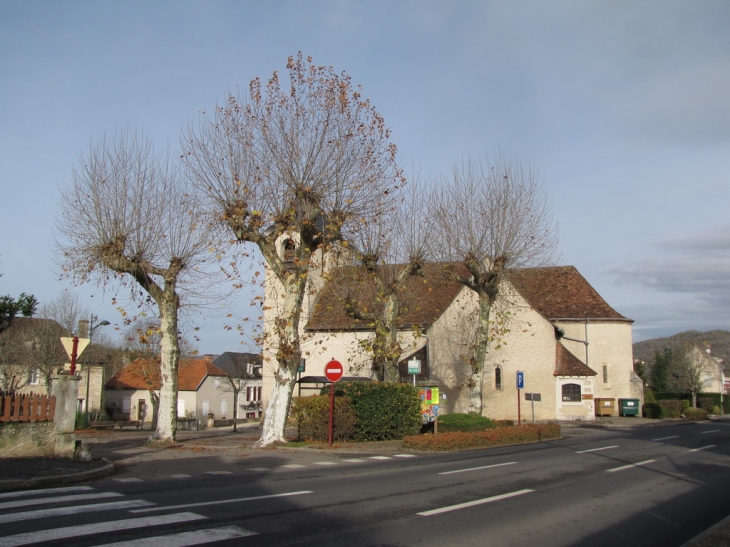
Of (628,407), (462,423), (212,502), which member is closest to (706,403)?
(628,407)

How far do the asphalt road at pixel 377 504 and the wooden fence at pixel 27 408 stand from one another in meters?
2.33

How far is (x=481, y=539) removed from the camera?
742cm

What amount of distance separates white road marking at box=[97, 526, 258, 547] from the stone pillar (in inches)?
305

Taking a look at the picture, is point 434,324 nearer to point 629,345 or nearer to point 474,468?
point 629,345

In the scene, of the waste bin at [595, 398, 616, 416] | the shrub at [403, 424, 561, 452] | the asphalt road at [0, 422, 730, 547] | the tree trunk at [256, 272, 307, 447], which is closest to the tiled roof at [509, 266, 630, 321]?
the waste bin at [595, 398, 616, 416]

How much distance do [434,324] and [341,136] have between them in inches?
733

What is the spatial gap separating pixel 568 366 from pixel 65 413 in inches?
1117

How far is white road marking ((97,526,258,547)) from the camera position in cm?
652

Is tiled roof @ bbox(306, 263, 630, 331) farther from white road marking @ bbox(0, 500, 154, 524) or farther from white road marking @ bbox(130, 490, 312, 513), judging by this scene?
white road marking @ bbox(0, 500, 154, 524)

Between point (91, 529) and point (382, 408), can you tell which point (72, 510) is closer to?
point (91, 529)

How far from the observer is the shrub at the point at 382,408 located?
20562 mm

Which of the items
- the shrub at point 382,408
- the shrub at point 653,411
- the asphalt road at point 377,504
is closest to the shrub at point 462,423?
the shrub at point 382,408

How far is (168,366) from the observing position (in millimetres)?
18609

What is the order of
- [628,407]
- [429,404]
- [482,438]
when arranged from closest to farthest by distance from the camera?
[482,438]
[429,404]
[628,407]
